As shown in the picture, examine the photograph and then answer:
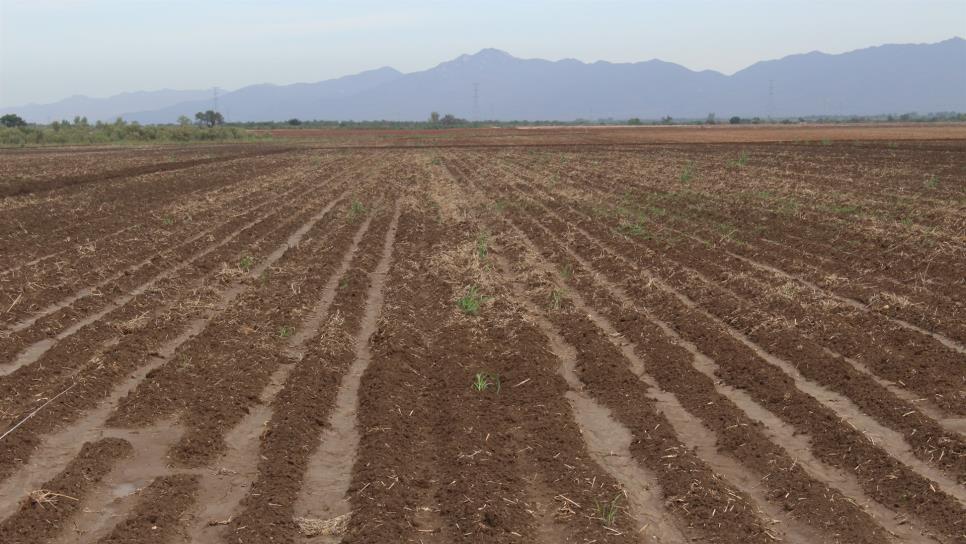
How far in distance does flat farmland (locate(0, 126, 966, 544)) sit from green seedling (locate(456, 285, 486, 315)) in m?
0.12

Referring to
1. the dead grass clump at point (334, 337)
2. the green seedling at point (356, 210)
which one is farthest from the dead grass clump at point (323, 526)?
the green seedling at point (356, 210)

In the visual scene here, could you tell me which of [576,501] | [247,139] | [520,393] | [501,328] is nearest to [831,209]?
[501,328]

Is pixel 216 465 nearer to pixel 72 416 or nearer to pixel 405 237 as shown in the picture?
pixel 72 416

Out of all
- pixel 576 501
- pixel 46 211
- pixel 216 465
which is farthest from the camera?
pixel 46 211

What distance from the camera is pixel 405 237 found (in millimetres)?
17281

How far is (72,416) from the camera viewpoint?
7.20 metres

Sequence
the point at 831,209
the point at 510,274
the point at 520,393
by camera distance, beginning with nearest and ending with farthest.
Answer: the point at 520,393, the point at 510,274, the point at 831,209

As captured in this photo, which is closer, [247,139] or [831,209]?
[831,209]

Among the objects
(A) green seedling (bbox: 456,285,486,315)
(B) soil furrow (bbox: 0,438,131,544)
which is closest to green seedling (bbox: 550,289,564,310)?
(A) green seedling (bbox: 456,285,486,315)

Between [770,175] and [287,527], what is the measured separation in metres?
27.1

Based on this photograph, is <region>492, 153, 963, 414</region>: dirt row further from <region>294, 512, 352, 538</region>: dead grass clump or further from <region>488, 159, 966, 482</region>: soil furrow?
<region>294, 512, 352, 538</region>: dead grass clump

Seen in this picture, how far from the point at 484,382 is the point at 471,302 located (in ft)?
9.85

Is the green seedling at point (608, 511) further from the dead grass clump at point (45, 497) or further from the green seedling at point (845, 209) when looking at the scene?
the green seedling at point (845, 209)

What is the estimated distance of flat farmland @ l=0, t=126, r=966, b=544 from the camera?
5414 mm
